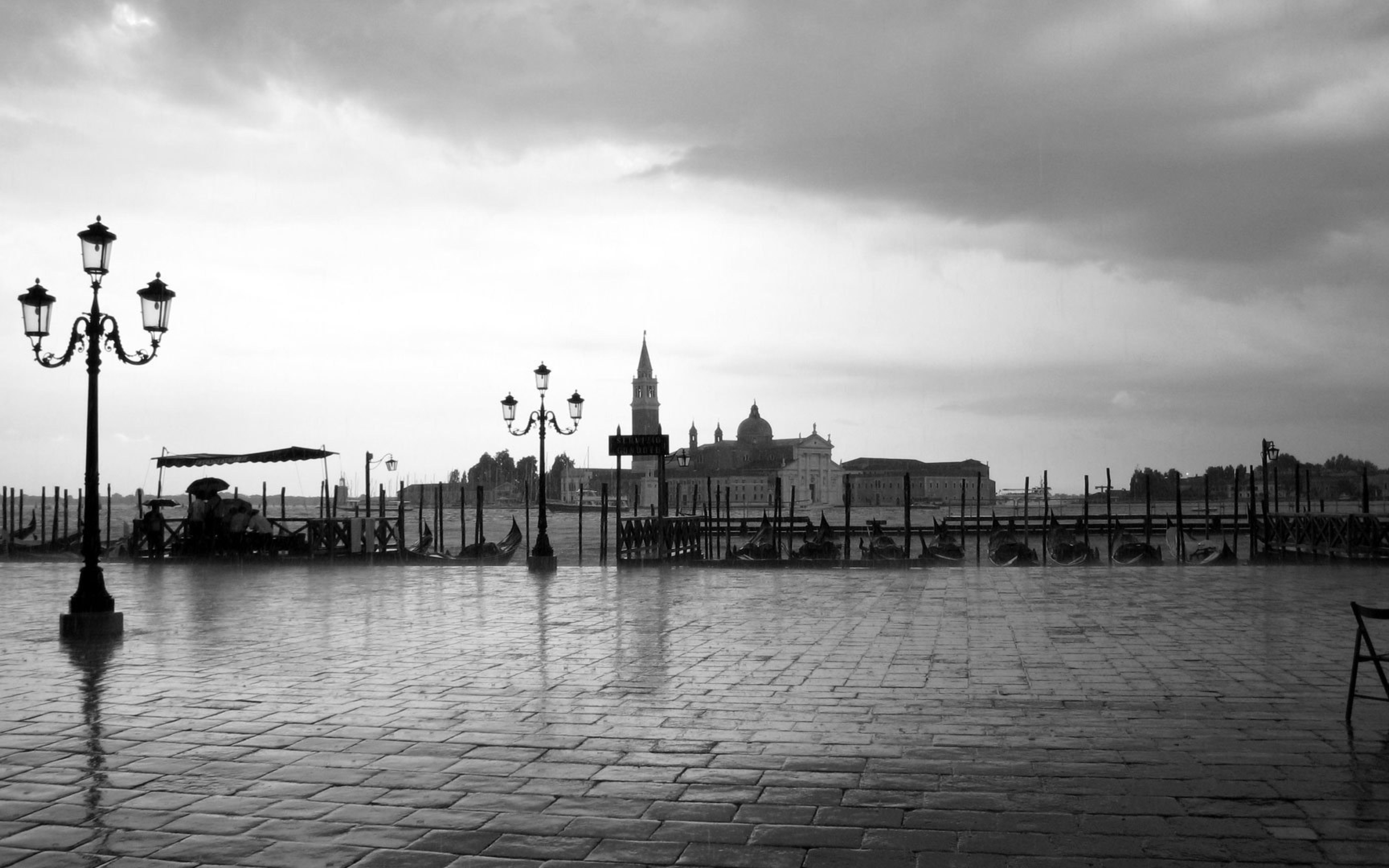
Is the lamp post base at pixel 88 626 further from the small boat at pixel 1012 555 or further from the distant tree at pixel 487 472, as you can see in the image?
the distant tree at pixel 487 472

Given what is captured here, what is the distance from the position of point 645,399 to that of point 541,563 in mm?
127300

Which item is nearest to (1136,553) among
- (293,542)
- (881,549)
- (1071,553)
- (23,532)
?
(1071,553)

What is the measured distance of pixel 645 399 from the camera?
14500 cm

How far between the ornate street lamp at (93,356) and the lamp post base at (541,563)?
7995mm

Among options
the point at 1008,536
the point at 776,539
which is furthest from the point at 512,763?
the point at 1008,536

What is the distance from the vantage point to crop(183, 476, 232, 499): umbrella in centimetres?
2283

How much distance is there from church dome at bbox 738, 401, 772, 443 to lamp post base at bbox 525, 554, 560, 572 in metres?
139

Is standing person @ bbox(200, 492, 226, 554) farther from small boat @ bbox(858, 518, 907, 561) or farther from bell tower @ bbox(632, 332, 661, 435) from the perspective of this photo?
bell tower @ bbox(632, 332, 661, 435)

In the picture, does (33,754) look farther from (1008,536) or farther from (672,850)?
(1008,536)

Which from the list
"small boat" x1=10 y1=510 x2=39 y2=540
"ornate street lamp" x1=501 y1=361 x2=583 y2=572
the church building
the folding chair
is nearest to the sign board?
"ornate street lamp" x1=501 y1=361 x2=583 y2=572

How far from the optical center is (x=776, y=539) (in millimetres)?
30688

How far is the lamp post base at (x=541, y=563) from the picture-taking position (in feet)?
58.5

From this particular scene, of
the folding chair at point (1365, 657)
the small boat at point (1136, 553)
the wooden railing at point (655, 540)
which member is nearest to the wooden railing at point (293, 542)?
the wooden railing at point (655, 540)

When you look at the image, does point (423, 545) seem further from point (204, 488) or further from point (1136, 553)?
point (1136, 553)
